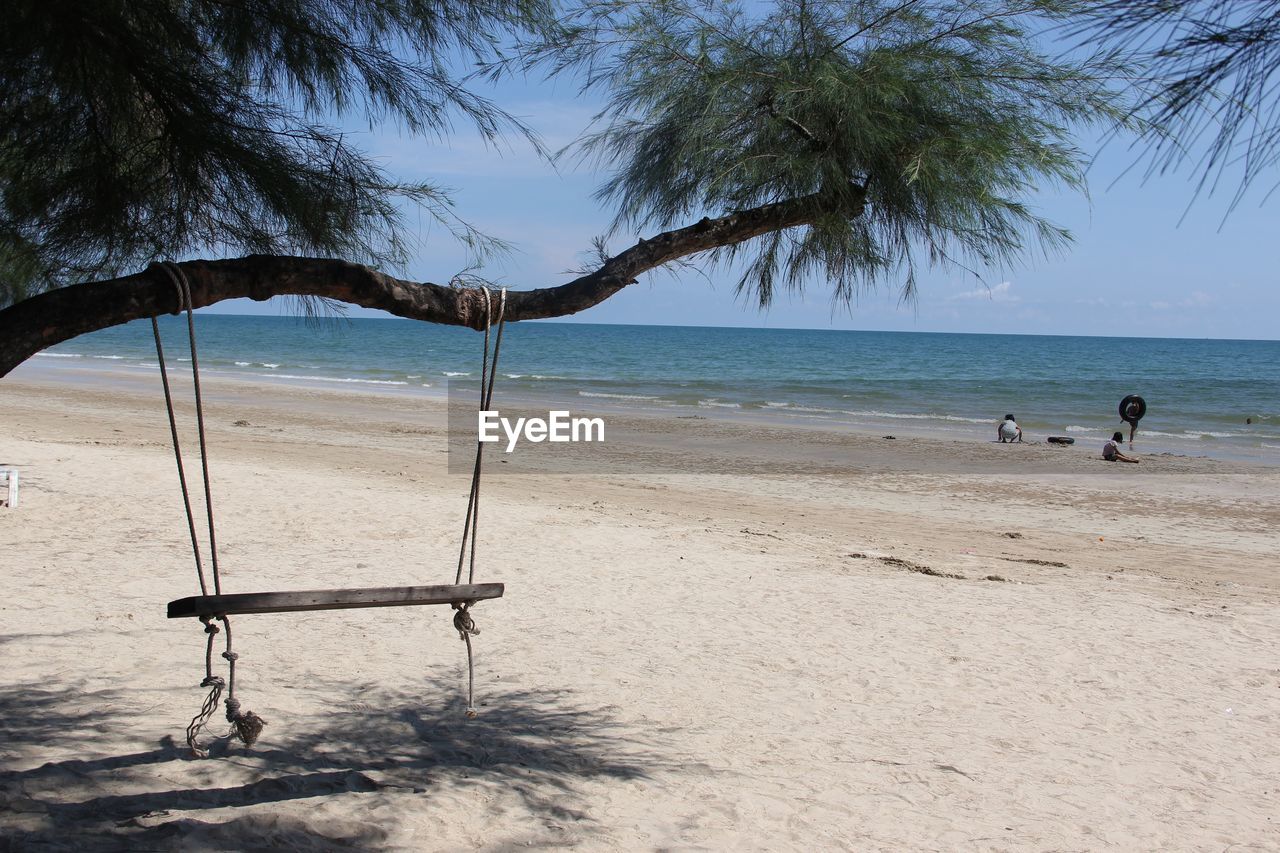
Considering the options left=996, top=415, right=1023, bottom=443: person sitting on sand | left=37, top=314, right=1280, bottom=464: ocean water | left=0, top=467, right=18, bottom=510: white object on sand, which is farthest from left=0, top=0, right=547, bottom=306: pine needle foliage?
left=996, top=415, right=1023, bottom=443: person sitting on sand

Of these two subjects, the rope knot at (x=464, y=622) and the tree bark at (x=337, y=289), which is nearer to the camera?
the tree bark at (x=337, y=289)

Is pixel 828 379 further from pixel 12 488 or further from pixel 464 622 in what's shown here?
pixel 464 622

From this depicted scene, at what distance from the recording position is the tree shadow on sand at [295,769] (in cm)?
321

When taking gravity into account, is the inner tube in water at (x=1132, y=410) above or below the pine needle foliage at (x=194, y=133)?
below

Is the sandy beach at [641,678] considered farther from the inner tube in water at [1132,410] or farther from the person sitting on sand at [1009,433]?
the inner tube in water at [1132,410]

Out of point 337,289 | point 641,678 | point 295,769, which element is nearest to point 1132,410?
point 641,678

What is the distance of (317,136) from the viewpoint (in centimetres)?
349

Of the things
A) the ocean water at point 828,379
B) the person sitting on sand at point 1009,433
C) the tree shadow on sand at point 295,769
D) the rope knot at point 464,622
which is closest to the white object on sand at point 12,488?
the ocean water at point 828,379

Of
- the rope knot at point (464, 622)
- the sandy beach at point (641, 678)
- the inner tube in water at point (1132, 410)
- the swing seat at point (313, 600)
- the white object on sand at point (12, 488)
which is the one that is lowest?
the sandy beach at point (641, 678)

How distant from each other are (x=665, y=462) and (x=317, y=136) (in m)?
11.6

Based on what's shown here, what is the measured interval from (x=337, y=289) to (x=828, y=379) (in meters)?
35.4

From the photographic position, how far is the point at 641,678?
16.6 feet

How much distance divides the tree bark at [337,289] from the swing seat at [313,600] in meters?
0.77

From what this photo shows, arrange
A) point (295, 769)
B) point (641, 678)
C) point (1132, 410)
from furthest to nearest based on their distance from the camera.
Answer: point (1132, 410) < point (641, 678) < point (295, 769)
